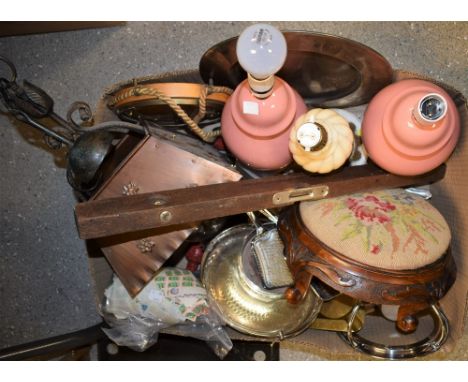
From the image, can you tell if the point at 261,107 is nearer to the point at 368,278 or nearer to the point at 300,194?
the point at 300,194

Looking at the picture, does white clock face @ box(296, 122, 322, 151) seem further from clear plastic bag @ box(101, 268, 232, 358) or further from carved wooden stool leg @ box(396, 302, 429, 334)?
clear plastic bag @ box(101, 268, 232, 358)

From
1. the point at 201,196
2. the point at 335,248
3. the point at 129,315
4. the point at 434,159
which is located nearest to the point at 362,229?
the point at 335,248

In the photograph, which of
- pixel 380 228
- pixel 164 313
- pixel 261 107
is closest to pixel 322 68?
pixel 261 107

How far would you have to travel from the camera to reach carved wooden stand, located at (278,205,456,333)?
0.78 m

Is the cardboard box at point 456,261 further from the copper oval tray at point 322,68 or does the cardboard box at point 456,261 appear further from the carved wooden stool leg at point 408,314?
the carved wooden stool leg at point 408,314

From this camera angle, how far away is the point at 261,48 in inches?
29.1

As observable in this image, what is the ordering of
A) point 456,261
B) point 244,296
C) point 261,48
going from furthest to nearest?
point 244,296
point 456,261
point 261,48

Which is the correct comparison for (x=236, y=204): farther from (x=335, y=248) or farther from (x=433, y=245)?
(x=433, y=245)

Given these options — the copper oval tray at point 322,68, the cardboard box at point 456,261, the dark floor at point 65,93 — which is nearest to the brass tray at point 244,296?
the cardboard box at point 456,261

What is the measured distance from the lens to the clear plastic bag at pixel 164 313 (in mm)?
1072

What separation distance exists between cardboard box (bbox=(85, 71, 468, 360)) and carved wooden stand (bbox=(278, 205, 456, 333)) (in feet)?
0.47

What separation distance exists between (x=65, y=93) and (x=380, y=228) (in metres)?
0.89

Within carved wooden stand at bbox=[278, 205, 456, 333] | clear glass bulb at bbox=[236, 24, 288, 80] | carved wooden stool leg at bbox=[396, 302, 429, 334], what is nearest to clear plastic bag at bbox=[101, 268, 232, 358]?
carved wooden stand at bbox=[278, 205, 456, 333]

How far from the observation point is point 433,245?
82 cm
